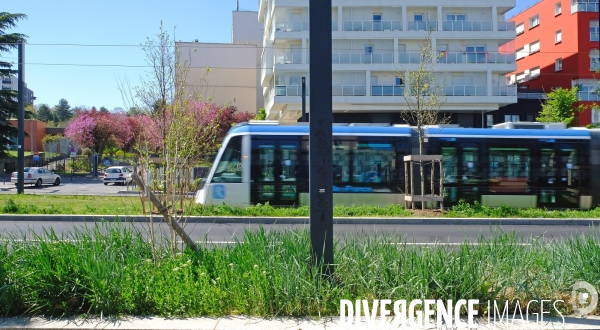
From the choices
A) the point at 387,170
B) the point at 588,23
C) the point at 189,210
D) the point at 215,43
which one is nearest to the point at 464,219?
the point at 387,170

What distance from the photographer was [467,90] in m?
44.9

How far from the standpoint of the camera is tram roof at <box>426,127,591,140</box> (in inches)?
763

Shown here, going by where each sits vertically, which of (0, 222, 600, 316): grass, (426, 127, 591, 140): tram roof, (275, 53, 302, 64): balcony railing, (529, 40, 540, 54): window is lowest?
(0, 222, 600, 316): grass

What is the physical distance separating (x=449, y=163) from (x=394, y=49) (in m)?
27.5

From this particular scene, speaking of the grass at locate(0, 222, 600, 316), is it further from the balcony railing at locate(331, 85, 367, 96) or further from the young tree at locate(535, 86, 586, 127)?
the young tree at locate(535, 86, 586, 127)

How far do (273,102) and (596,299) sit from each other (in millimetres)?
39012

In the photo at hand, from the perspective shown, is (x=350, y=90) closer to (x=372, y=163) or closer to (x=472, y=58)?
(x=472, y=58)

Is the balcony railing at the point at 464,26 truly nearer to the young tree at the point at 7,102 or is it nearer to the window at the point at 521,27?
the window at the point at 521,27

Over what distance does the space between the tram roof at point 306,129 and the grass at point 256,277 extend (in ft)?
41.1

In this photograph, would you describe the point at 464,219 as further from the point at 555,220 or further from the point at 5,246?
the point at 5,246

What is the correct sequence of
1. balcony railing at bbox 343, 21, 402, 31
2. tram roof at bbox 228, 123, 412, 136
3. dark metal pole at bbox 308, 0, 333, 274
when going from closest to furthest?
dark metal pole at bbox 308, 0, 333, 274 → tram roof at bbox 228, 123, 412, 136 → balcony railing at bbox 343, 21, 402, 31

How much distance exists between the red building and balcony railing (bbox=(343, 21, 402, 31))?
16033 mm


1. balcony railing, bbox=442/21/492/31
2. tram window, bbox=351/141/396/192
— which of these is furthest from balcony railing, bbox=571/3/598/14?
tram window, bbox=351/141/396/192

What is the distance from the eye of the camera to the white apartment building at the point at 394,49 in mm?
44625
